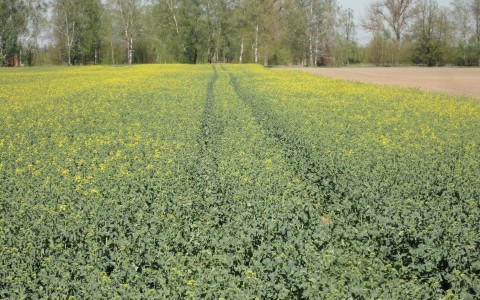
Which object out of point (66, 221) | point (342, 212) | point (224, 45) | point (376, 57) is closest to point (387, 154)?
point (342, 212)

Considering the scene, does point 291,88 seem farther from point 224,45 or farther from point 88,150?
point 224,45

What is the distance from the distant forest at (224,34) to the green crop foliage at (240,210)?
7853 centimetres

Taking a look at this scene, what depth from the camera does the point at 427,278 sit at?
263 inches

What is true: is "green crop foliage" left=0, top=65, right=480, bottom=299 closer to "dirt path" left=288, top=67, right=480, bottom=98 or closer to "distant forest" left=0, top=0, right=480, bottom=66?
"dirt path" left=288, top=67, right=480, bottom=98

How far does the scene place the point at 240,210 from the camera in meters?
8.58

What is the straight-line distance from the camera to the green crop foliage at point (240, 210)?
609cm

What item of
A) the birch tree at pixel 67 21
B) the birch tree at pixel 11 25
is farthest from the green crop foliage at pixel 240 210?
the birch tree at pixel 67 21

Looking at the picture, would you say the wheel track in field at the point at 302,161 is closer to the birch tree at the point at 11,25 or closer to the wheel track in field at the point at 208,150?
the wheel track in field at the point at 208,150

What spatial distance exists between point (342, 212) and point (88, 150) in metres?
6.71

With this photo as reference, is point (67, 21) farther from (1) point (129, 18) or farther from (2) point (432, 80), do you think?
(2) point (432, 80)

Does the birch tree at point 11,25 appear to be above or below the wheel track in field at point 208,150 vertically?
above

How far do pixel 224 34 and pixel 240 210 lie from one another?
92.2 metres

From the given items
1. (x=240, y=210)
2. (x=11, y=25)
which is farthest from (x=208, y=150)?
(x=11, y=25)

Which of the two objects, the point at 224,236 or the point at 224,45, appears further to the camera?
the point at 224,45
